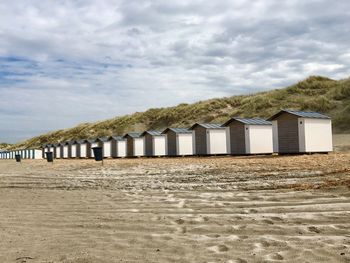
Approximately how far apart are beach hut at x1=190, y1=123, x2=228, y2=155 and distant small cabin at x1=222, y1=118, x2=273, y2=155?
3331 mm

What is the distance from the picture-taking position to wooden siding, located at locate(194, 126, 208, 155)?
40312 millimetres

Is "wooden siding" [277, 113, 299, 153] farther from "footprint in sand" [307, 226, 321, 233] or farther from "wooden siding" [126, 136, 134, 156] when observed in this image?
"footprint in sand" [307, 226, 321, 233]

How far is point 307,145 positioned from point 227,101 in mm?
46848

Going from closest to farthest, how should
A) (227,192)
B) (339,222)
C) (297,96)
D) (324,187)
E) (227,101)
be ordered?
(339,222) < (324,187) < (227,192) < (297,96) < (227,101)

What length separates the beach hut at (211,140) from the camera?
130ft

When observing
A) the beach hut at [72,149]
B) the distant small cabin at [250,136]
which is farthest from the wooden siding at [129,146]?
the distant small cabin at [250,136]

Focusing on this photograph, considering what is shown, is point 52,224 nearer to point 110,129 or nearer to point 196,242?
point 196,242

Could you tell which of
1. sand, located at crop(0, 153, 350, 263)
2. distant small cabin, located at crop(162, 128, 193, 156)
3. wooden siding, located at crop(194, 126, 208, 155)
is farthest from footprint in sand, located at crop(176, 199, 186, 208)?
distant small cabin, located at crop(162, 128, 193, 156)

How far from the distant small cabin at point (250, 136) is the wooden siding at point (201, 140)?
410cm

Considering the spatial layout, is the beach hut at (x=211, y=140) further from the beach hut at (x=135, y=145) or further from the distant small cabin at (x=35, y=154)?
the distant small cabin at (x=35, y=154)

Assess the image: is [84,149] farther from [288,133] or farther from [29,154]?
[288,133]

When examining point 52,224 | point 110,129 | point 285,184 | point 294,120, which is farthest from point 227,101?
point 52,224

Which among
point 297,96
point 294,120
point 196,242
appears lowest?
point 196,242

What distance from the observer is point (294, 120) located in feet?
101
